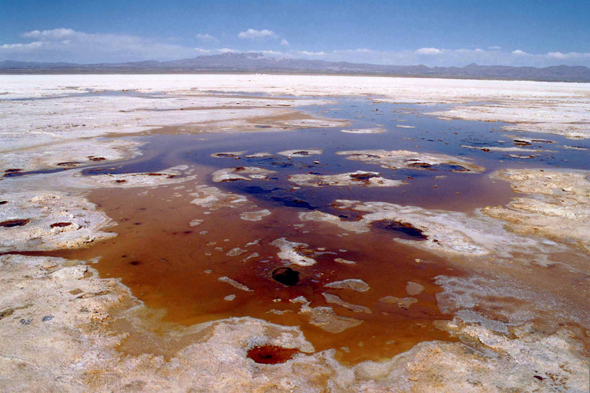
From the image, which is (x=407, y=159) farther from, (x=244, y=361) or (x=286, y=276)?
(x=244, y=361)

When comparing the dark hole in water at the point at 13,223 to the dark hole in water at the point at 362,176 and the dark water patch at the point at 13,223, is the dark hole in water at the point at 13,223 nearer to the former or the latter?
the dark water patch at the point at 13,223

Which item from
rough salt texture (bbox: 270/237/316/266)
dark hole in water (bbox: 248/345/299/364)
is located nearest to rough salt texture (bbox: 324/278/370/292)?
rough salt texture (bbox: 270/237/316/266)

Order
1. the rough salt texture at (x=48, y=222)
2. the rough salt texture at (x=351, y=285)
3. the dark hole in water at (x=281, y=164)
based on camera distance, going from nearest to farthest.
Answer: the rough salt texture at (x=351, y=285) → the rough salt texture at (x=48, y=222) → the dark hole in water at (x=281, y=164)

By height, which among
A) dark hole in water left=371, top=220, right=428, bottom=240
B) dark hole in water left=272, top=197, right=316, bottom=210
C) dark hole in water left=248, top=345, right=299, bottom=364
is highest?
dark hole in water left=272, top=197, right=316, bottom=210

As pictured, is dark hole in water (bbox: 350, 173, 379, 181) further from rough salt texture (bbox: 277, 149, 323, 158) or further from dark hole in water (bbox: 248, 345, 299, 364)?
dark hole in water (bbox: 248, 345, 299, 364)

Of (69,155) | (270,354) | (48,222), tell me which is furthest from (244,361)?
(69,155)

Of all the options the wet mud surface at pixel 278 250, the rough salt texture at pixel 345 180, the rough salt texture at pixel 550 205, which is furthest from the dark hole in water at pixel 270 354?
the rough salt texture at pixel 345 180

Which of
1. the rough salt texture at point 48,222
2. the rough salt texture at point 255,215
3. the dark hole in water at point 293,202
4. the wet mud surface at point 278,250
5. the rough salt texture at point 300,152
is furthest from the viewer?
the rough salt texture at point 300,152
